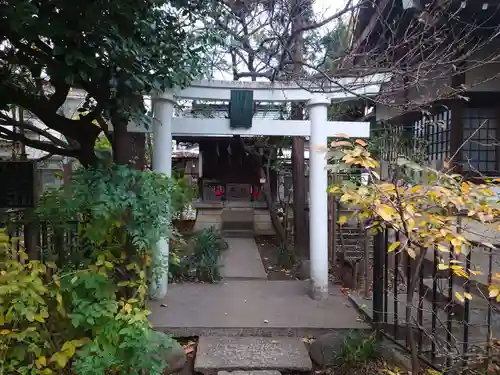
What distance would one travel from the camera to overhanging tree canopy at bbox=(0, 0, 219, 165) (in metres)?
2.55

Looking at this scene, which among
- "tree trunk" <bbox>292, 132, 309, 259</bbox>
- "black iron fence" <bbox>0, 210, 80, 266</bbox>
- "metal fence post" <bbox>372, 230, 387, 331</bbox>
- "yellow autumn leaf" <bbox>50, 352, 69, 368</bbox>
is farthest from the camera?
"tree trunk" <bbox>292, 132, 309, 259</bbox>

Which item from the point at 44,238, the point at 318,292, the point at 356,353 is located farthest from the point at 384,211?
the point at 318,292

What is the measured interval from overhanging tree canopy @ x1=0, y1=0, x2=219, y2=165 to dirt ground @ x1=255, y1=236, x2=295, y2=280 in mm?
4941

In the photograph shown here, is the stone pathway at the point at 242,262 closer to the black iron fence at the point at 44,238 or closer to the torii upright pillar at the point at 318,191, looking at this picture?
the torii upright pillar at the point at 318,191

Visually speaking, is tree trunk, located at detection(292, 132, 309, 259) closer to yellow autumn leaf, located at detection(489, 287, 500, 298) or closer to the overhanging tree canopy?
the overhanging tree canopy

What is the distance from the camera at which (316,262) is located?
18.2ft

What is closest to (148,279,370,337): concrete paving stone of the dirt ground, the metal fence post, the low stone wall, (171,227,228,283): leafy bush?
(171,227,228,283): leafy bush

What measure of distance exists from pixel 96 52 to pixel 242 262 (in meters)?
5.70

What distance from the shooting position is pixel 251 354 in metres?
3.73

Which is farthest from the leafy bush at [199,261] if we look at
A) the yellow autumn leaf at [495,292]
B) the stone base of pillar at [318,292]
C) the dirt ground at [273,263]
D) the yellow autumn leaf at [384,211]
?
the yellow autumn leaf at [495,292]

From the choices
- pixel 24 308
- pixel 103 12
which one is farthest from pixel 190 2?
pixel 24 308

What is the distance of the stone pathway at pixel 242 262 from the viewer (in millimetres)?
6781

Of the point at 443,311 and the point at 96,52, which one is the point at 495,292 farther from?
the point at 96,52

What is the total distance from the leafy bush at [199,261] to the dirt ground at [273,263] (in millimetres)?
1342
